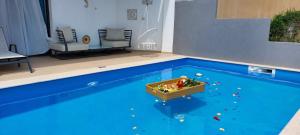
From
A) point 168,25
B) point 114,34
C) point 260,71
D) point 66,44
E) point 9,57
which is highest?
point 168,25

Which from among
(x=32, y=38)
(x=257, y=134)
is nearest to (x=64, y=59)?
(x=32, y=38)

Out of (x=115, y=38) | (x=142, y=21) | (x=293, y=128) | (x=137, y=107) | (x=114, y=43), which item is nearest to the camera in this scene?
(x=293, y=128)

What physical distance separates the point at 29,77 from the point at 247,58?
524cm

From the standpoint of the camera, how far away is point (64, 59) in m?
6.24

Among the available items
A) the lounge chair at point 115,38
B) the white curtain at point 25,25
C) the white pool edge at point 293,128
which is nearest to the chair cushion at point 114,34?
the lounge chair at point 115,38

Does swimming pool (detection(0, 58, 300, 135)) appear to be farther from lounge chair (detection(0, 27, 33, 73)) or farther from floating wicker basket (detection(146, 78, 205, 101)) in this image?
lounge chair (detection(0, 27, 33, 73))

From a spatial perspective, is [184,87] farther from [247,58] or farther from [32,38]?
[32,38]

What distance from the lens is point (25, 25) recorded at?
604cm

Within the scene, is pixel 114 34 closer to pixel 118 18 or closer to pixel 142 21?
pixel 118 18

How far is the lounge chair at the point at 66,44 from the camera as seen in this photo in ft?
20.3

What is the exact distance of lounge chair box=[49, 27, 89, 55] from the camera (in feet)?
20.3

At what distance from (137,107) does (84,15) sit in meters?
5.05

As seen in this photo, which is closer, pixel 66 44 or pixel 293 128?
pixel 293 128

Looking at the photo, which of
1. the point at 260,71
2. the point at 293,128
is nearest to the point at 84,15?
the point at 260,71
